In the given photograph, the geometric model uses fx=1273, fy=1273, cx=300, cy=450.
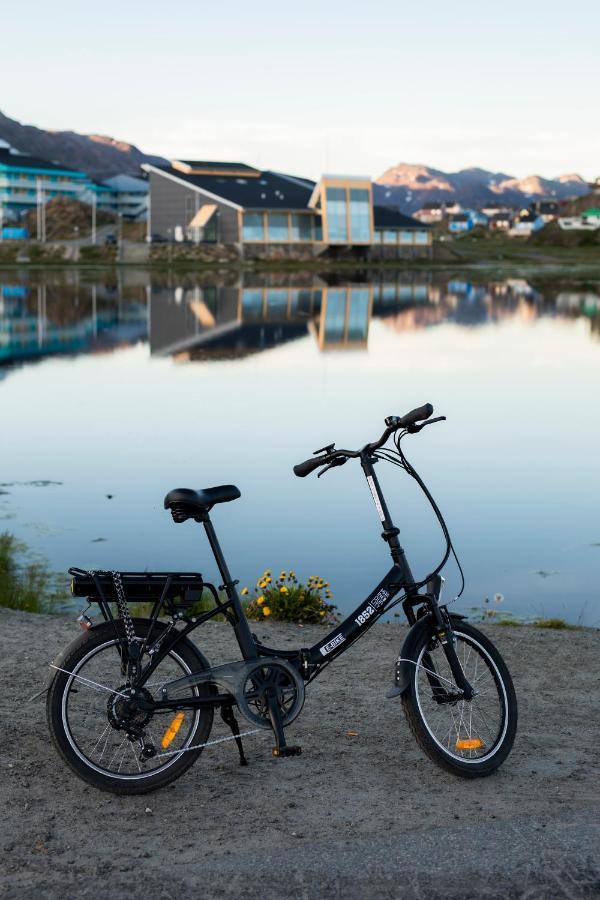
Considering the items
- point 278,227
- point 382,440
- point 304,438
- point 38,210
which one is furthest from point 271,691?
point 38,210

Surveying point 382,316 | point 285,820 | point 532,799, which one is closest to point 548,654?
point 532,799

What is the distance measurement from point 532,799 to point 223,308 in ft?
187

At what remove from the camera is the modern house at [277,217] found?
127000 millimetres

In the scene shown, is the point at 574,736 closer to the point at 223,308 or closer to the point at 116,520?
the point at 116,520

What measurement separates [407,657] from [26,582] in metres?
6.94

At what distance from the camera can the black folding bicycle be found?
592 centimetres

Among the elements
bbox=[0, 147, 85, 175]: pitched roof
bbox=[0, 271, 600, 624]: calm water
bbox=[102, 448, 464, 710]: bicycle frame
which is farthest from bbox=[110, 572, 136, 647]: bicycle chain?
bbox=[0, 147, 85, 175]: pitched roof

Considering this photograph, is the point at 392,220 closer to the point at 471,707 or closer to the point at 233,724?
the point at 471,707

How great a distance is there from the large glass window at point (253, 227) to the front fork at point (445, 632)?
400 feet

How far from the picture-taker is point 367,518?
16016 mm

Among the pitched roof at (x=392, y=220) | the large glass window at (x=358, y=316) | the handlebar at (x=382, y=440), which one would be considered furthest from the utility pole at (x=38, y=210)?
the handlebar at (x=382, y=440)

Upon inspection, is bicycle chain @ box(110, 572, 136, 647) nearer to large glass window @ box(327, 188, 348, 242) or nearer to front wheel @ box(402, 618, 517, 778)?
front wheel @ box(402, 618, 517, 778)

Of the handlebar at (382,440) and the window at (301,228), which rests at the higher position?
the window at (301,228)

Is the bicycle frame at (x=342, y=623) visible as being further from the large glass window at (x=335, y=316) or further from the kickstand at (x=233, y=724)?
the large glass window at (x=335, y=316)
